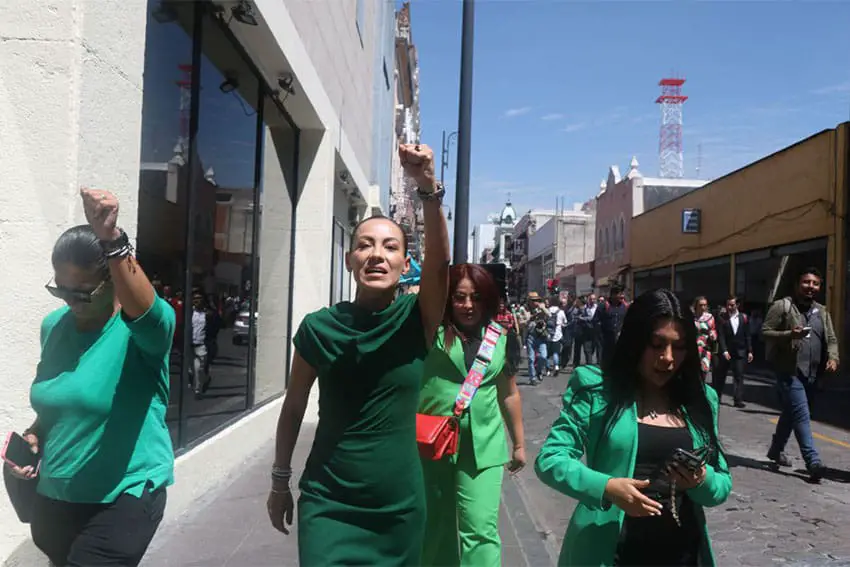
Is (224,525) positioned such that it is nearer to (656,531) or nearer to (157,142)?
(157,142)

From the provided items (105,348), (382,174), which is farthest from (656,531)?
(382,174)

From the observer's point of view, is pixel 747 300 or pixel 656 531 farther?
pixel 747 300

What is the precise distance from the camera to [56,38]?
336 centimetres

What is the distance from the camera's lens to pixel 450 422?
3.48 meters

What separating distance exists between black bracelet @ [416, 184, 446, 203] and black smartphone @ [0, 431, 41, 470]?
5.09 feet

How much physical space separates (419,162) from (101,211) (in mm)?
983

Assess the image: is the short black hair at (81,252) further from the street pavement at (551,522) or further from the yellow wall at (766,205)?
the yellow wall at (766,205)

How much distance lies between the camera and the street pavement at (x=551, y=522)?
4.50 metres

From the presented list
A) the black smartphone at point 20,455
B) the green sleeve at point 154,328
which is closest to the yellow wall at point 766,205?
the green sleeve at point 154,328

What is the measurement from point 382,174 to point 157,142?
52.3 ft

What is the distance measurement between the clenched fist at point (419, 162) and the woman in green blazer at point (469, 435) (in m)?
1.60

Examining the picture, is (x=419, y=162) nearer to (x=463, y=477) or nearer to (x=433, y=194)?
(x=433, y=194)

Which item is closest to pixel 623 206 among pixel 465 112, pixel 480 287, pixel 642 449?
pixel 465 112

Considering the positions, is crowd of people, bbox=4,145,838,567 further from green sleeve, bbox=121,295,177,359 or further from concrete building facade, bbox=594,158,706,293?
concrete building facade, bbox=594,158,706,293
